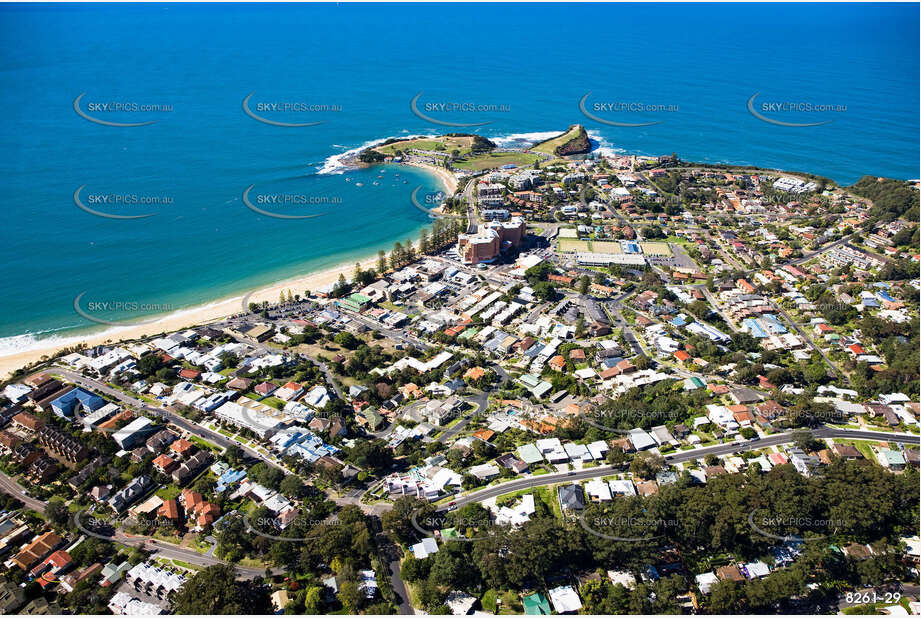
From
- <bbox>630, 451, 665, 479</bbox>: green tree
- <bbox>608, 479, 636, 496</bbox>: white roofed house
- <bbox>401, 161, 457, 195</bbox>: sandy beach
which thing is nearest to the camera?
<bbox>608, 479, 636, 496</bbox>: white roofed house

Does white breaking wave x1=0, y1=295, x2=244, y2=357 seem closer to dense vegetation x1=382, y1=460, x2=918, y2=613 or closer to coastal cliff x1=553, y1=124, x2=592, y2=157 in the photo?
dense vegetation x1=382, y1=460, x2=918, y2=613

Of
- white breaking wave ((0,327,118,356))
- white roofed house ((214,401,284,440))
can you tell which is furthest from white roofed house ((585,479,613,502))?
white breaking wave ((0,327,118,356))

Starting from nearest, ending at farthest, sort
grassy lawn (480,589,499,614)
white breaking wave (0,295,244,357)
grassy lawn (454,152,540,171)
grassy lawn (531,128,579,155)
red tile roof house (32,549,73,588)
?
1. grassy lawn (480,589,499,614)
2. red tile roof house (32,549,73,588)
3. white breaking wave (0,295,244,357)
4. grassy lawn (454,152,540,171)
5. grassy lawn (531,128,579,155)

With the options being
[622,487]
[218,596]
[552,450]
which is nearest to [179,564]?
[218,596]

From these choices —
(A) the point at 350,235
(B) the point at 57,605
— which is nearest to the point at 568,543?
(B) the point at 57,605

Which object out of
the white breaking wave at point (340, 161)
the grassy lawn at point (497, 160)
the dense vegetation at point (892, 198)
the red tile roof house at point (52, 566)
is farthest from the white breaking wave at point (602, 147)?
the red tile roof house at point (52, 566)

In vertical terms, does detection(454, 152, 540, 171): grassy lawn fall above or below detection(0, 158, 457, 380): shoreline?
above

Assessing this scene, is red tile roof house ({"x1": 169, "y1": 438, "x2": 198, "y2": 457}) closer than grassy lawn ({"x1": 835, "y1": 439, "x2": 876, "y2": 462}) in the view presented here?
No
